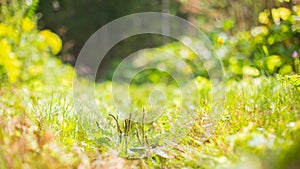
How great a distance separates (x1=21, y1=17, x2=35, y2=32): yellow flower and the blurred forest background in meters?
0.84

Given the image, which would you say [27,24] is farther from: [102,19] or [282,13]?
[102,19]

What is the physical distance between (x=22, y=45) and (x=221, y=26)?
201 centimetres

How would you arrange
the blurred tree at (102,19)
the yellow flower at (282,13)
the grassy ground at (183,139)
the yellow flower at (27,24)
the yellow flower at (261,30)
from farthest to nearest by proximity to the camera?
1. the blurred tree at (102,19)
2. the yellow flower at (27,24)
3. the yellow flower at (261,30)
4. the yellow flower at (282,13)
5. the grassy ground at (183,139)

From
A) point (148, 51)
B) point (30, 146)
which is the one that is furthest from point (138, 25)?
point (30, 146)

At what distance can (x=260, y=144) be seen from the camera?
170 centimetres

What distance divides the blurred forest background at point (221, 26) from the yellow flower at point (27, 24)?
843 mm

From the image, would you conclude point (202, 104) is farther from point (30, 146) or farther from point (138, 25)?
point (138, 25)

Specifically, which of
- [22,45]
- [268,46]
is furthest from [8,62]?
[268,46]

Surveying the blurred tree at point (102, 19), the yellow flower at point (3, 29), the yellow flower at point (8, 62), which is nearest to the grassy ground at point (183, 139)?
the yellow flower at point (8, 62)

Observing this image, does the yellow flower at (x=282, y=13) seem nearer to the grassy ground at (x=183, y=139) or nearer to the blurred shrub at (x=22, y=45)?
the grassy ground at (x=183, y=139)

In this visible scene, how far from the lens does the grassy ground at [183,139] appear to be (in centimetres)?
170

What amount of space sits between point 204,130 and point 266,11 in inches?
85.7

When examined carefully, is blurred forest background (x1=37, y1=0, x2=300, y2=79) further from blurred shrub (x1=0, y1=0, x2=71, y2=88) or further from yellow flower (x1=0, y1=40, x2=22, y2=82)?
yellow flower (x1=0, y1=40, x2=22, y2=82)

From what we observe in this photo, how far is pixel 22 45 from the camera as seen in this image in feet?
13.7
